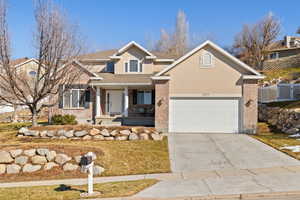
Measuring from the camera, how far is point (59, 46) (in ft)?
46.3

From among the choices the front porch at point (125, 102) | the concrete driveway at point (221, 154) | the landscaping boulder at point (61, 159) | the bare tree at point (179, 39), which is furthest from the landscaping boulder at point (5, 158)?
the bare tree at point (179, 39)

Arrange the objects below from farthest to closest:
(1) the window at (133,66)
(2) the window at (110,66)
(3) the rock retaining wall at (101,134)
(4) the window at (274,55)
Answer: (4) the window at (274,55) < (2) the window at (110,66) < (1) the window at (133,66) < (3) the rock retaining wall at (101,134)

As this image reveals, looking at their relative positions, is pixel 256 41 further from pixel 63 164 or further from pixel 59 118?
pixel 63 164

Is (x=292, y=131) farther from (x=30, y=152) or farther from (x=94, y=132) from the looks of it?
(x=30, y=152)

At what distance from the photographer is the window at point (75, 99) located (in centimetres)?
1889

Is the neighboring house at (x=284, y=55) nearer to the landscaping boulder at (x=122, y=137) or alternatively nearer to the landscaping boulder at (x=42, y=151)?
the landscaping boulder at (x=122, y=137)

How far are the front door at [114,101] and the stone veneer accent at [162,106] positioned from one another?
5246 millimetres

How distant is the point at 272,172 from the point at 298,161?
Result: 2045 millimetres

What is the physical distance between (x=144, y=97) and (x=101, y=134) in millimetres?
6834

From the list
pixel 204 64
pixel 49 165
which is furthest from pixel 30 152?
pixel 204 64

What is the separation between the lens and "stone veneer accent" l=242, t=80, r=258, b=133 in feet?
48.8

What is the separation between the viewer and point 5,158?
9.44 meters

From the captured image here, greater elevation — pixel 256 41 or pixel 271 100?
pixel 256 41

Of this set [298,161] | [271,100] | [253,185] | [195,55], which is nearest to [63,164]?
[253,185]
